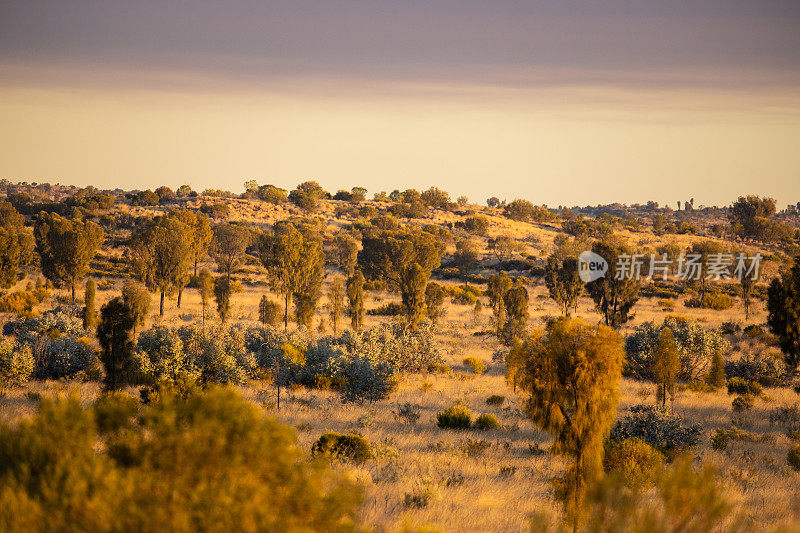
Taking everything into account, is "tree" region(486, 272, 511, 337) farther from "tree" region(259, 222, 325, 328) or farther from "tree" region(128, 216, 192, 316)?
Result: "tree" region(128, 216, 192, 316)

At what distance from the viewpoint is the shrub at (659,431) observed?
60.3 feet

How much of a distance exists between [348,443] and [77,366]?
1704 cm

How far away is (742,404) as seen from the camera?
2491cm

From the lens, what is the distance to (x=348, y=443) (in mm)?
16141

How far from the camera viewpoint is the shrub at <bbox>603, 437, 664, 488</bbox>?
49.1 ft

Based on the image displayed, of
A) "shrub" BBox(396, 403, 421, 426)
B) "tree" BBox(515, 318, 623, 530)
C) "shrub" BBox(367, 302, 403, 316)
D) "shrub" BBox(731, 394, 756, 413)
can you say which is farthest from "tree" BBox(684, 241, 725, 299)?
"tree" BBox(515, 318, 623, 530)

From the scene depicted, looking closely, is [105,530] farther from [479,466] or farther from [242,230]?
[242,230]

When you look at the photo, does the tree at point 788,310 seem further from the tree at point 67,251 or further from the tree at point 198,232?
the tree at point 67,251

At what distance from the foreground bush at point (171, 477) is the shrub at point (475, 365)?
25.8 meters

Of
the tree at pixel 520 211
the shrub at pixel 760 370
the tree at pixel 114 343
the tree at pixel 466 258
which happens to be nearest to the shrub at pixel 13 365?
the tree at pixel 114 343

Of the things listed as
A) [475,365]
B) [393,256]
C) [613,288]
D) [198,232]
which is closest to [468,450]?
[475,365]

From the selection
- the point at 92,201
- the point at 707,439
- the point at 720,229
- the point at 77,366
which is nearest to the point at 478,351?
the point at 707,439

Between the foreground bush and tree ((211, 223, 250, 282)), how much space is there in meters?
60.3

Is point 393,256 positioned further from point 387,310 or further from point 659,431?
point 659,431
